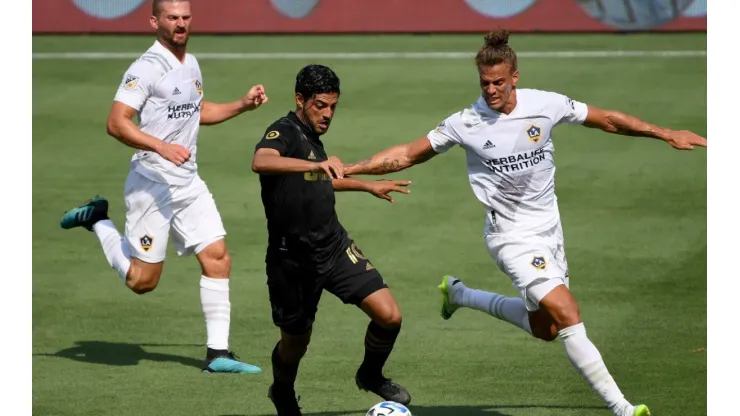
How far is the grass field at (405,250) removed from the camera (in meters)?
10.0

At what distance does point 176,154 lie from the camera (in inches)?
362

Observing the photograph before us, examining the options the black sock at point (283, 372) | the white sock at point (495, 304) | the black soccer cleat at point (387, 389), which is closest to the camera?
the black sock at point (283, 372)

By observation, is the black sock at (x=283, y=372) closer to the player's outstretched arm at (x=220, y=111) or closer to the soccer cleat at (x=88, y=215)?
the player's outstretched arm at (x=220, y=111)

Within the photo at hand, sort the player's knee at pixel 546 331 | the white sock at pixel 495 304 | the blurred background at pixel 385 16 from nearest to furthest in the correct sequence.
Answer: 1. the player's knee at pixel 546 331
2. the white sock at pixel 495 304
3. the blurred background at pixel 385 16

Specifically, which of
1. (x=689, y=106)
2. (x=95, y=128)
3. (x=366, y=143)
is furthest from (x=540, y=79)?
(x=95, y=128)

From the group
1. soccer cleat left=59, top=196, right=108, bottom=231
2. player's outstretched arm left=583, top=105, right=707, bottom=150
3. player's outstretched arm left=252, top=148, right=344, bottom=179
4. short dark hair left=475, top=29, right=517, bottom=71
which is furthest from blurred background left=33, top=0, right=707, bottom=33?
player's outstretched arm left=252, top=148, right=344, bottom=179

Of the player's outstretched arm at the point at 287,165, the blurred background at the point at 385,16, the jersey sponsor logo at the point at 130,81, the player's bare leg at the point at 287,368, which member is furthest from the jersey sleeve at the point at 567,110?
the blurred background at the point at 385,16

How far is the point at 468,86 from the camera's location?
798 inches

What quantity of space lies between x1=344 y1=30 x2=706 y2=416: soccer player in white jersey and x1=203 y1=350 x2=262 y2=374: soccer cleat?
8.04 feet

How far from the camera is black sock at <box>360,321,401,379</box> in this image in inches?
350

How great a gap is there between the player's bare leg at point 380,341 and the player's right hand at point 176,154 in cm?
174

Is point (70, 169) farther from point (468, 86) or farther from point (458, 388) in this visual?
point (458, 388)

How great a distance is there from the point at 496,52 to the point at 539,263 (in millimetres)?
1522

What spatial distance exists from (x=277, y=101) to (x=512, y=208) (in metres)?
11.3
